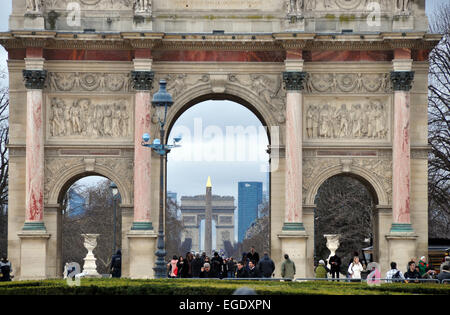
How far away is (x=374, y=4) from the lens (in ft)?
139

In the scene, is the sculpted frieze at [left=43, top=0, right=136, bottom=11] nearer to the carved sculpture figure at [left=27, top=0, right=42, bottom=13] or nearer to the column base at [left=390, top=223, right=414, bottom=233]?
the carved sculpture figure at [left=27, top=0, right=42, bottom=13]

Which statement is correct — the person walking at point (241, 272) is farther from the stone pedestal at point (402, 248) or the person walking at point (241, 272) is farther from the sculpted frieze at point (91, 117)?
the sculpted frieze at point (91, 117)

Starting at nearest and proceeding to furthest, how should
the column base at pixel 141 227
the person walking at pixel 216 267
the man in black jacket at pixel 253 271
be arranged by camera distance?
the man in black jacket at pixel 253 271, the person walking at pixel 216 267, the column base at pixel 141 227

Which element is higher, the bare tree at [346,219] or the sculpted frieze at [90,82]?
the sculpted frieze at [90,82]

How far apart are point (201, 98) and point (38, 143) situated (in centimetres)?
677

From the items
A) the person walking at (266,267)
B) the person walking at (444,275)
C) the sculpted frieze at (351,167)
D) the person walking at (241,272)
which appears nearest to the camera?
the person walking at (444,275)

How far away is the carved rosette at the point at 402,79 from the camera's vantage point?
41.8 meters

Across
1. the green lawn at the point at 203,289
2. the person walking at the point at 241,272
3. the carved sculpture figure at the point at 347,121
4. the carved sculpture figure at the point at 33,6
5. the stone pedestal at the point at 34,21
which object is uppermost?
the carved sculpture figure at the point at 33,6

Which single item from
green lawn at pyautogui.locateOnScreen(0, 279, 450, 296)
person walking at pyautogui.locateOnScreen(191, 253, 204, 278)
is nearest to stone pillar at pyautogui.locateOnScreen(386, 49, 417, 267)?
person walking at pyautogui.locateOnScreen(191, 253, 204, 278)

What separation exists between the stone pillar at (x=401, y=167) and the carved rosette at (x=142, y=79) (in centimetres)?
930

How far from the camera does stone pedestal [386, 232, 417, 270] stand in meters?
40.9

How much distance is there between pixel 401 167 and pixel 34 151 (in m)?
13.9

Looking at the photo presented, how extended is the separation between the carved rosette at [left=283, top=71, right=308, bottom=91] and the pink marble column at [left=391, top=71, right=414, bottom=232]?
3.52 m

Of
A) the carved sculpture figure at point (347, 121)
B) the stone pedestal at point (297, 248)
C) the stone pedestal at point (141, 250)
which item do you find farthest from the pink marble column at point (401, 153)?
the stone pedestal at point (141, 250)
